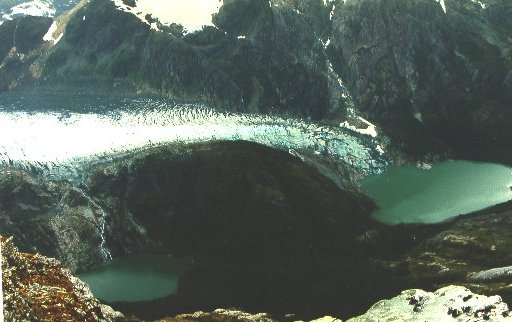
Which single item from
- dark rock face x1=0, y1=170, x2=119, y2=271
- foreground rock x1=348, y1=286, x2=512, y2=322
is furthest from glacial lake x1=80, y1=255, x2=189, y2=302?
foreground rock x1=348, y1=286, x2=512, y2=322

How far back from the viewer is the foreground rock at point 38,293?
3640 cm

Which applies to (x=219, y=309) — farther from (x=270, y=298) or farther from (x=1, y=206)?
(x=1, y=206)

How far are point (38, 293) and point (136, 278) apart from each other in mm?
131937

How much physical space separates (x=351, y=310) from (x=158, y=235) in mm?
89406

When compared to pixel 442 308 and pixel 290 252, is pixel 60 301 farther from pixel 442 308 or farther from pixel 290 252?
pixel 290 252

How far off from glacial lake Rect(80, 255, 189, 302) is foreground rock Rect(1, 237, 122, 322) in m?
105

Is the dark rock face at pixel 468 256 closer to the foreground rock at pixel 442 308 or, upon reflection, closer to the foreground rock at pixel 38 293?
the foreground rock at pixel 442 308

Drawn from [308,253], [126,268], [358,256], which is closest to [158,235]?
[126,268]

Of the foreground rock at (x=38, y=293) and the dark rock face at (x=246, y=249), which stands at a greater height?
the foreground rock at (x=38, y=293)

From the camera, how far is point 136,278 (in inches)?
6703

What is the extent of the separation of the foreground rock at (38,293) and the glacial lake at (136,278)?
105 meters

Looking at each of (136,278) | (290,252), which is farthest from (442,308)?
(136,278)

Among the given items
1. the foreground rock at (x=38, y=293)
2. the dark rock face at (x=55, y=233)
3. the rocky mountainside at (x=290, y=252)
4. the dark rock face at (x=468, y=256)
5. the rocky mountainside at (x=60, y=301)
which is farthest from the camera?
Result: the dark rock face at (x=55, y=233)

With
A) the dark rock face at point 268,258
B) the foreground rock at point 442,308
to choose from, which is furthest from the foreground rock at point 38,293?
the dark rock face at point 268,258
